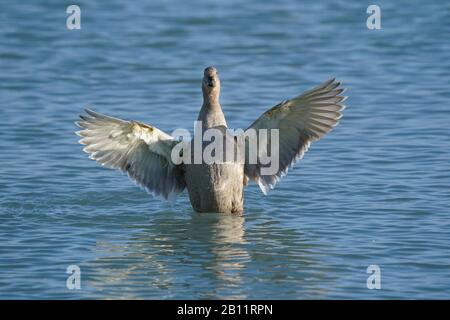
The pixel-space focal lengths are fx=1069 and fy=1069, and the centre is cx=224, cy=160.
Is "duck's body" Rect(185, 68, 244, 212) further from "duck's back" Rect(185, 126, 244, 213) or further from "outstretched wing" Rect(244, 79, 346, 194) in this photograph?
"outstretched wing" Rect(244, 79, 346, 194)

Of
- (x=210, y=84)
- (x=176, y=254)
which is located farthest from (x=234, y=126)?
(x=176, y=254)

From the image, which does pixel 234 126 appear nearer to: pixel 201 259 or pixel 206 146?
pixel 206 146

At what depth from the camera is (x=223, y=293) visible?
9594 mm

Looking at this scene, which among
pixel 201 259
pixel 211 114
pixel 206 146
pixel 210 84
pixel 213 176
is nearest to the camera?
pixel 201 259

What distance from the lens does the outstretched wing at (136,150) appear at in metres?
11.7

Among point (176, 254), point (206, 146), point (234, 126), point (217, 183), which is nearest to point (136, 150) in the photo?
point (206, 146)

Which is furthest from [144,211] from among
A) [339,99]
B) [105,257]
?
[339,99]

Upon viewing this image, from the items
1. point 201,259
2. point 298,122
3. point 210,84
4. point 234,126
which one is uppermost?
point 210,84

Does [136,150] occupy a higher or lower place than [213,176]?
higher

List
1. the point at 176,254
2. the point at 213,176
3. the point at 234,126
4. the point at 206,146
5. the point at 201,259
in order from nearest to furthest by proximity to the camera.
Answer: the point at 201,259 → the point at 176,254 → the point at 206,146 → the point at 213,176 → the point at 234,126

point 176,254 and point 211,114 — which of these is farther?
point 211,114

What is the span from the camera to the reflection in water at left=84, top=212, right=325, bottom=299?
387 inches

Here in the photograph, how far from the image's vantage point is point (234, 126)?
52.4 ft

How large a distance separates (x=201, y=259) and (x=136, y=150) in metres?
1.90
